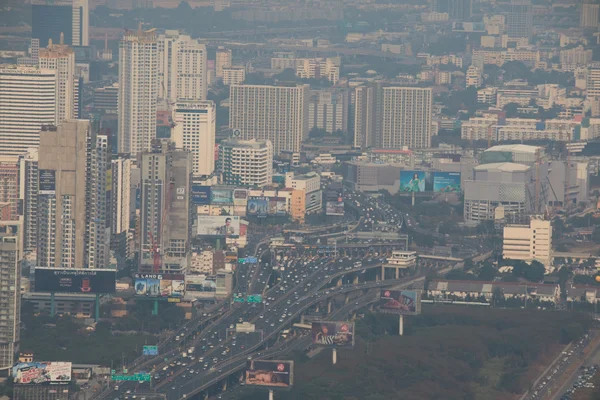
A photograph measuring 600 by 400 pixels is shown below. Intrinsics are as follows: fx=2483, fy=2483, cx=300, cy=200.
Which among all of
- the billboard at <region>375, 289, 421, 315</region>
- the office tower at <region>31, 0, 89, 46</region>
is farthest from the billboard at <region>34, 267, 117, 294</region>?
the office tower at <region>31, 0, 89, 46</region>

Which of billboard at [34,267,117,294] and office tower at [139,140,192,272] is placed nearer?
billboard at [34,267,117,294]

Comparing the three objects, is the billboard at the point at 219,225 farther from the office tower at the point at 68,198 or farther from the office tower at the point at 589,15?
the office tower at the point at 589,15

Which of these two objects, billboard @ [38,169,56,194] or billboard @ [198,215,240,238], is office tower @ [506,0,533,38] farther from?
billboard @ [38,169,56,194]

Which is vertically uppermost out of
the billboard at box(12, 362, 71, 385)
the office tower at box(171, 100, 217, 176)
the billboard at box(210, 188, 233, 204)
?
the office tower at box(171, 100, 217, 176)

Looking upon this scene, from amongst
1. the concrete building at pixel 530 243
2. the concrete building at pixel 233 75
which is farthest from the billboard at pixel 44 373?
the concrete building at pixel 233 75

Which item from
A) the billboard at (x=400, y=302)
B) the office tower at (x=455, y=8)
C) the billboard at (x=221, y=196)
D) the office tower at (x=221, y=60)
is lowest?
the billboard at (x=400, y=302)

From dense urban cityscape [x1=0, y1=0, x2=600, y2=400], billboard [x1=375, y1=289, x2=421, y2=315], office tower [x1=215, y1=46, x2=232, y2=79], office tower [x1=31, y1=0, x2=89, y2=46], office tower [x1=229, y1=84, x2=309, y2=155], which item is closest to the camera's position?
dense urban cityscape [x1=0, y1=0, x2=600, y2=400]

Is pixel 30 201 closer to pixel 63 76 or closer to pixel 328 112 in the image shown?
pixel 63 76

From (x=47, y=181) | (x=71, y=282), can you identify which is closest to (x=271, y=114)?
(x=47, y=181)
